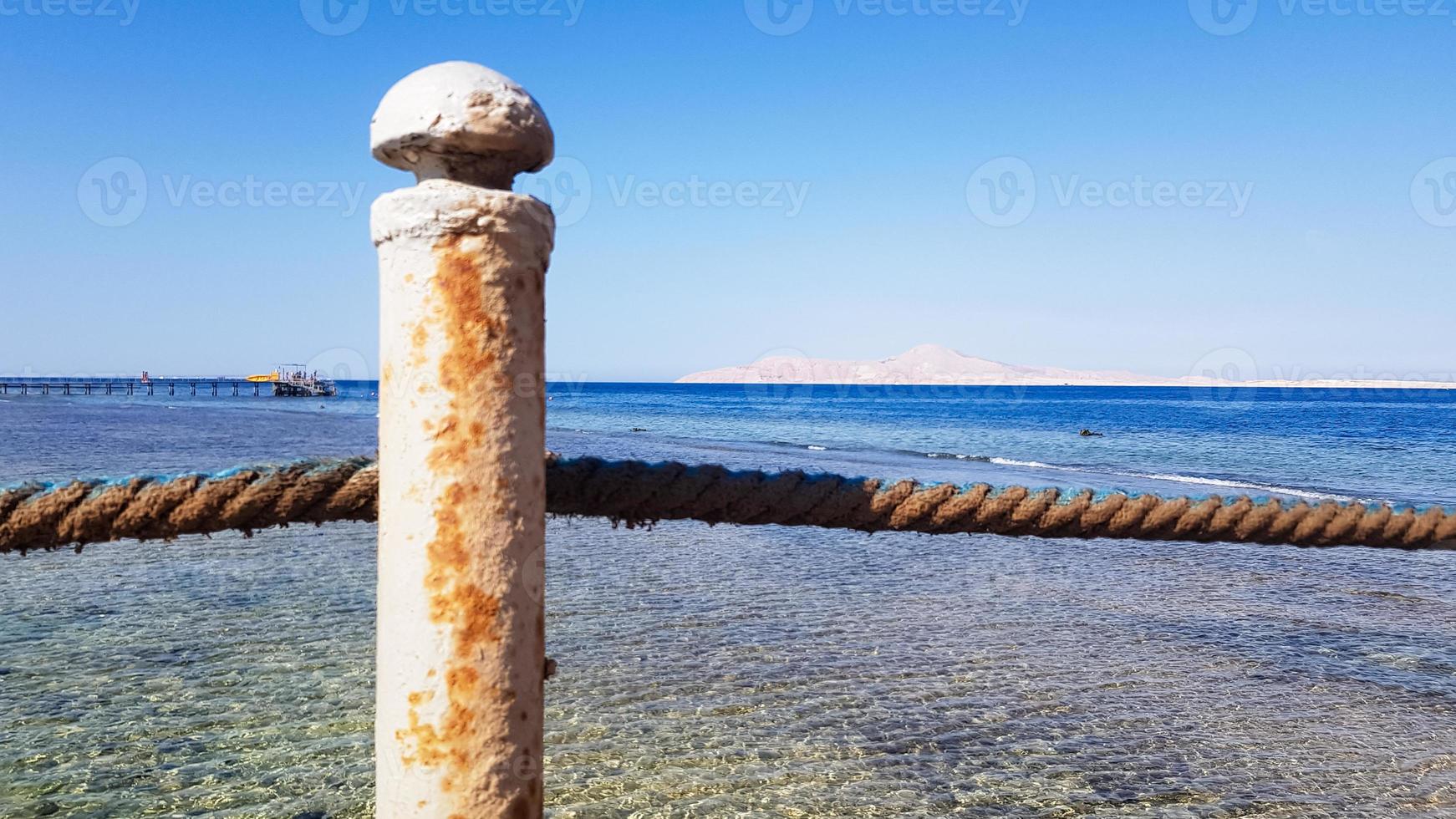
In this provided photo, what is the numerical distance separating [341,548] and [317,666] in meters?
4.35

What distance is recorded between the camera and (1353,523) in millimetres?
2641

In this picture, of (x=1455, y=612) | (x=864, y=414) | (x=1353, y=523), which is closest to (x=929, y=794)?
(x=1353, y=523)

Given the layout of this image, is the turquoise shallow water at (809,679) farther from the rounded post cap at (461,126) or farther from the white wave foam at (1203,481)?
the white wave foam at (1203,481)

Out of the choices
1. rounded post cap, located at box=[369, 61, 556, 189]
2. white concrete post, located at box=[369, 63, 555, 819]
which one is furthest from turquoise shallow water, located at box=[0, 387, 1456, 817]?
rounded post cap, located at box=[369, 61, 556, 189]

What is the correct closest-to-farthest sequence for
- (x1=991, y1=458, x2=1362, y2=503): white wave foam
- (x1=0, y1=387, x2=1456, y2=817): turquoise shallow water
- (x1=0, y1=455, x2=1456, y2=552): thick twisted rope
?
1. (x1=0, y1=455, x2=1456, y2=552): thick twisted rope
2. (x1=0, y1=387, x2=1456, y2=817): turquoise shallow water
3. (x1=991, y1=458, x2=1362, y2=503): white wave foam

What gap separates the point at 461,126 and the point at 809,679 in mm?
4700

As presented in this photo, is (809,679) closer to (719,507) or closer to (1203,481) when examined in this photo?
(719,507)

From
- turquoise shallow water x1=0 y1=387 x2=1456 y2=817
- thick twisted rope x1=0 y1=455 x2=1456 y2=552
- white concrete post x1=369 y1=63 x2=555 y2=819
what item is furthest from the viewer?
turquoise shallow water x1=0 y1=387 x2=1456 y2=817

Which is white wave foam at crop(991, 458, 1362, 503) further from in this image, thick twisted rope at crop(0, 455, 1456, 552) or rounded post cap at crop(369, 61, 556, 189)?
rounded post cap at crop(369, 61, 556, 189)

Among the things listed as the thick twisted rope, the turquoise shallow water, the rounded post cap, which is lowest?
the turquoise shallow water

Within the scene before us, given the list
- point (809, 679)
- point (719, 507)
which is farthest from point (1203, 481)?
point (719, 507)

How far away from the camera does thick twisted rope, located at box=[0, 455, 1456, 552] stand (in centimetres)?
170

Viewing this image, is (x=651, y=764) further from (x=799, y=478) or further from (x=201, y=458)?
(x=201, y=458)

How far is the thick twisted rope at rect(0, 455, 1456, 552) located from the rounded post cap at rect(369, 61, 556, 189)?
706 mm
